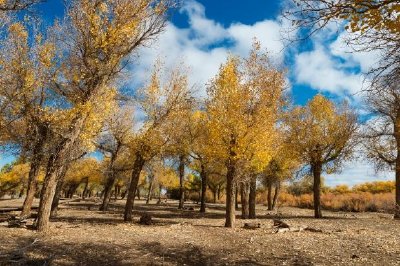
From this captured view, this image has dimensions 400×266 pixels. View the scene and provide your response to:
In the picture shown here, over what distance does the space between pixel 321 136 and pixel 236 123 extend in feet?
34.2

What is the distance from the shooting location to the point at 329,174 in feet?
86.7

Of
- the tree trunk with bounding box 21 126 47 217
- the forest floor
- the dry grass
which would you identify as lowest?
the forest floor

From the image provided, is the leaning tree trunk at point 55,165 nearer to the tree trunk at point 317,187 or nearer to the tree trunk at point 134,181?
the tree trunk at point 134,181

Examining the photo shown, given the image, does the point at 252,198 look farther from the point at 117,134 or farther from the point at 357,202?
the point at 357,202

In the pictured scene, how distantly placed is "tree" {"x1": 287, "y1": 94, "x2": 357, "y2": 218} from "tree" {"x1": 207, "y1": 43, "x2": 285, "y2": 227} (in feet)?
24.3

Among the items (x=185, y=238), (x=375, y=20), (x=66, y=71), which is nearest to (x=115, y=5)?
(x=66, y=71)

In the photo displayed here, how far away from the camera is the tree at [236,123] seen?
1750cm

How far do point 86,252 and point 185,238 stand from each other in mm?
4439

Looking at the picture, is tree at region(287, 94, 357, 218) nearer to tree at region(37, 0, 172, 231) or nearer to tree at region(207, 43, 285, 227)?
tree at region(207, 43, 285, 227)

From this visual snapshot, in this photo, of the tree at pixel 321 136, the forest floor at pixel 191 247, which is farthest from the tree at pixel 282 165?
the forest floor at pixel 191 247

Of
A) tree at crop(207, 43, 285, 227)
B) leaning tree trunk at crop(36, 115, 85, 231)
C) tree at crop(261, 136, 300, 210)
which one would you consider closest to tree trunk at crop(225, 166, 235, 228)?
tree at crop(207, 43, 285, 227)

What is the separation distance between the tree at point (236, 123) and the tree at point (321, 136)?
740cm

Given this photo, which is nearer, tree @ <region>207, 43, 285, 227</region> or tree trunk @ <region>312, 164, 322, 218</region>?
tree @ <region>207, 43, 285, 227</region>

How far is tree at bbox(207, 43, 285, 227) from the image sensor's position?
57.4 feet
